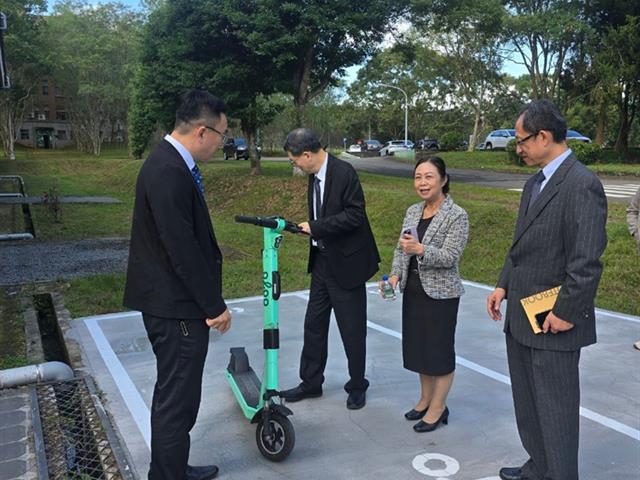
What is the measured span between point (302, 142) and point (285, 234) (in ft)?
29.0

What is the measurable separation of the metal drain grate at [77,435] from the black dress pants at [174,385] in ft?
1.51

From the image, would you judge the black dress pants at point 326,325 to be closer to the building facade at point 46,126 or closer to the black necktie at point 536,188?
the black necktie at point 536,188

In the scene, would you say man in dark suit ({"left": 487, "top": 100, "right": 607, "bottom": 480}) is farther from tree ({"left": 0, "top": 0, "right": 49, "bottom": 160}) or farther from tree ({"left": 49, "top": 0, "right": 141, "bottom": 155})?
tree ({"left": 49, "top": 0, "right": 141, "bottom": 155})

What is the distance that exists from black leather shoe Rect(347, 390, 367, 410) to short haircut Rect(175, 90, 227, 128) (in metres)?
2.07

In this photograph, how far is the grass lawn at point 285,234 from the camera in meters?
Answer: 7.00

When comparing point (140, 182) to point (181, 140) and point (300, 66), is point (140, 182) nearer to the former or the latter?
point (181, 140)

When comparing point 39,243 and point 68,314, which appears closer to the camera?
point 68,314

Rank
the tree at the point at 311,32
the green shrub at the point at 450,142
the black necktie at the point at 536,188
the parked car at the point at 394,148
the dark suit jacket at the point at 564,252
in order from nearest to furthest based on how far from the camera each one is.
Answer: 1. the dark suit jacket at the point at 564,252
2. the black necktie at the point at 536,188
3. the tree at the point at 311,32
4. the green shrub at the point at 450,142
5. the parked car at the point at 394,148

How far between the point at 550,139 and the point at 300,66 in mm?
15840

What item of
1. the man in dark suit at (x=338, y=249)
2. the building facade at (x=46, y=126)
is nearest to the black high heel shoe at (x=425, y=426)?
the man in dark suit at (x=338, y=249)

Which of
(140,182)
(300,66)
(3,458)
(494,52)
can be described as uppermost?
(494,52)

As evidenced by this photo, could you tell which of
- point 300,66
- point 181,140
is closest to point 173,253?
point 181,140

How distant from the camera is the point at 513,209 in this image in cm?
1038

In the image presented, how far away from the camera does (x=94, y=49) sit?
4125 centimetres
